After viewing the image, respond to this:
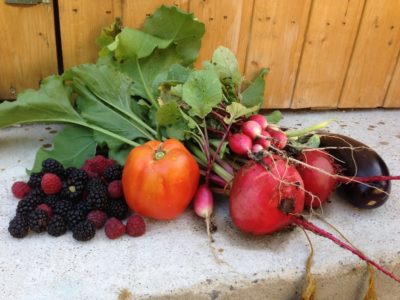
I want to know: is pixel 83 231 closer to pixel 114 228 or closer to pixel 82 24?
pixel 114 228

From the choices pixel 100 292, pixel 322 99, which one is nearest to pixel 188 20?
pixel 322 99

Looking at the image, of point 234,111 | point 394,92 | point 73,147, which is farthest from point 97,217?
point 394,92

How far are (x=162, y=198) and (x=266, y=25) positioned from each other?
79 cm

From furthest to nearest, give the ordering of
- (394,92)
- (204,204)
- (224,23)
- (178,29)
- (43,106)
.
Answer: (394,92) < (224,23) < (178,29) < (43,106) < (204,204)

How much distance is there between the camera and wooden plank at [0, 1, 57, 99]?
1246mm

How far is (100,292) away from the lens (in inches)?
32.2

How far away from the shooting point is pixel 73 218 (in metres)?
0.93

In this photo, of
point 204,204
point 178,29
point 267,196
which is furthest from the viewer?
point 178,29

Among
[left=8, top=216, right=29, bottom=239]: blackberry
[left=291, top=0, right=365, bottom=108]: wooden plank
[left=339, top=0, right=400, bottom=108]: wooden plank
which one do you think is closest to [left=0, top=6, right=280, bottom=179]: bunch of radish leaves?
[left=8, top=216, right=29, bottom=239]: blackberry

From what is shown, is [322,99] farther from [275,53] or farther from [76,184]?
[76,184]

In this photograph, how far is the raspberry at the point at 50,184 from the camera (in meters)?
0.97

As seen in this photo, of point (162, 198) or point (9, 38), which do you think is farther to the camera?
point (9, 38)

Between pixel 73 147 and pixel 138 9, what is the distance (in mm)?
473

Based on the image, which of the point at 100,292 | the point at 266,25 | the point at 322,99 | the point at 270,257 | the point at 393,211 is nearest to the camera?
the point at 100,292
